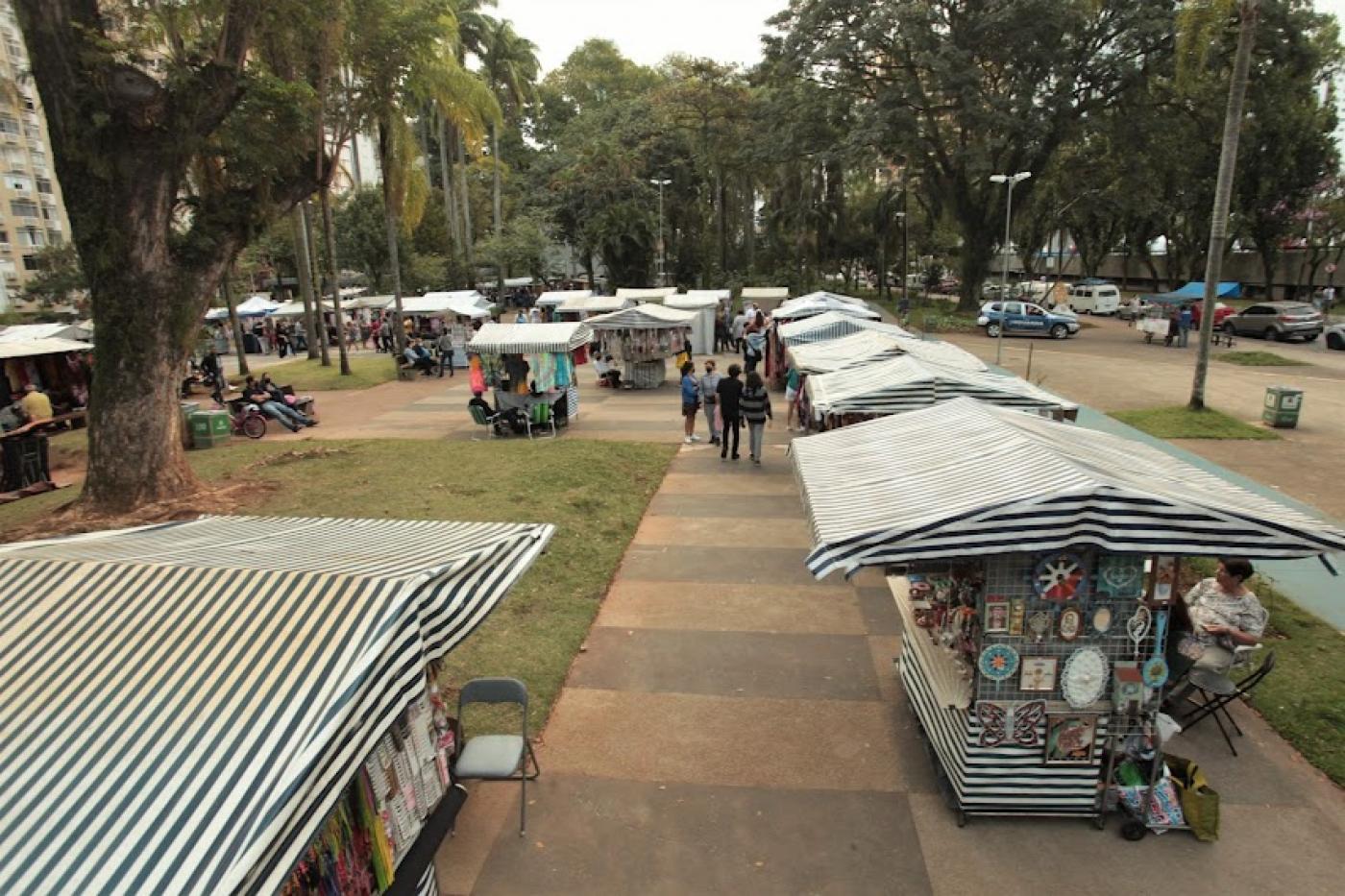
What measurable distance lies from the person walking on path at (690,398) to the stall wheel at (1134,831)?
10582mm

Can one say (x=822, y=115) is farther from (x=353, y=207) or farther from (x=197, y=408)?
(x=197, y=408)

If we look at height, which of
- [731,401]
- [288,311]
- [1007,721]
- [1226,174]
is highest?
[1226,174]

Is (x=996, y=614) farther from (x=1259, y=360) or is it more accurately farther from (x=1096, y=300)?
(x=1096, y=300)

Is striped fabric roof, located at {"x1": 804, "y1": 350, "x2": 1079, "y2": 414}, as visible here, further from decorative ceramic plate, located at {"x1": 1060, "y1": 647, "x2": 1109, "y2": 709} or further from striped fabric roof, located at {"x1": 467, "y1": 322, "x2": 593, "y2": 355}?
striped fabric roof, located at {"x1": 467, "y1": 322, "x2": 593, "y2": 355}

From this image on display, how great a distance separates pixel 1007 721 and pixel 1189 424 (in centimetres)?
1344

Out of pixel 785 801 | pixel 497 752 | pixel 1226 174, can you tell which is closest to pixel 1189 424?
pixel 1226 174

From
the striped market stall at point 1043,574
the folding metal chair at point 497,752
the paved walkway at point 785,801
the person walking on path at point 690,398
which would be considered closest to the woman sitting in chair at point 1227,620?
the paved walkway at point 785,801

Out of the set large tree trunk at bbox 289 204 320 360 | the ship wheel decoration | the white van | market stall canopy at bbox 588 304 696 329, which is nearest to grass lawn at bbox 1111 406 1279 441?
market stall canopy at bbox 588 304 696 329

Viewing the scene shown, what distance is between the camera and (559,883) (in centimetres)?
447

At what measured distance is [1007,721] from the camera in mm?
4750

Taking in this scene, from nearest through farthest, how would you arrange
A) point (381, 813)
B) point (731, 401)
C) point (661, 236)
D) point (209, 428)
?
point (381, 813) → point (731, 401) → point (209, 428) → point (661, 236)

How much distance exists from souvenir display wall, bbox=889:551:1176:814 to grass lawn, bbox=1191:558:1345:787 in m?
1.76

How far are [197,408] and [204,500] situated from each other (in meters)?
6.93

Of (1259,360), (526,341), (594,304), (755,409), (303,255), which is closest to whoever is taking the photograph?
(755,409)
